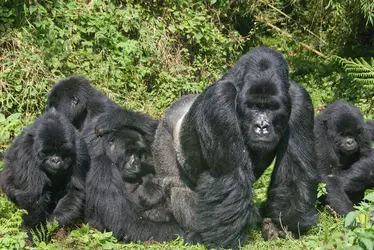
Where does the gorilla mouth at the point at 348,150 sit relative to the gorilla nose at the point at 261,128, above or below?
below

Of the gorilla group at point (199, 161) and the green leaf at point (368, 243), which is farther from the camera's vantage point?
the gorilla group at point (199, 161)

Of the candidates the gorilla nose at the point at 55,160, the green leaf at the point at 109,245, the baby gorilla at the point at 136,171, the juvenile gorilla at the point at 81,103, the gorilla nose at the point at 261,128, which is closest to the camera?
the gorilla nose at the point at 261,128

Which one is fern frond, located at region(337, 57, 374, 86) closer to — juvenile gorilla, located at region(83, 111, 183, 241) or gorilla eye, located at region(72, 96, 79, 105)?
juvenile gorilla, located at region(83, 111, 183, 241)

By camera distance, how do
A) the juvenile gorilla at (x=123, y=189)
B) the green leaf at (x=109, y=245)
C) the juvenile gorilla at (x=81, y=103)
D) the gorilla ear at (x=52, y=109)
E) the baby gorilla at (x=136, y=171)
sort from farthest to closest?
the juvenile gorilla at (x=81, y=103)
the gorilla ear at (x=52, y=109)
the baby gorilla at (x=136, y=171)
the juvenile gorilla at (x=123, y=189)
the green leaf at (x=109, y=245)

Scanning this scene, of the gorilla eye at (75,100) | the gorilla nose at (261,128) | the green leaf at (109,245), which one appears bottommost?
the green leaf at (109,245)

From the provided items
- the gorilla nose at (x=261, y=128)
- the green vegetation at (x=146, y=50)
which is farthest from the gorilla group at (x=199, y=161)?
the green vegetation at (x=146, y=50)

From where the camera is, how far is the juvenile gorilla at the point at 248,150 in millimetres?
5570

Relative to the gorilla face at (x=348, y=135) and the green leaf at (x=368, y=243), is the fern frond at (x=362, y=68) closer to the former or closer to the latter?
the gorilla face at (x=348, y=135)

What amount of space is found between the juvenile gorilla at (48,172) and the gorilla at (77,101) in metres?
0.74

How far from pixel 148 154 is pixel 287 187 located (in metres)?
1.59

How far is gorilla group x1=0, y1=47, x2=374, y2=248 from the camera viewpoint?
5621 millimetres

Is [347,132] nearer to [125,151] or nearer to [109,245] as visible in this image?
[125,151]

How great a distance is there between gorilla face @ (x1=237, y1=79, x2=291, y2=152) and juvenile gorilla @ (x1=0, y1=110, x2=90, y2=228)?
1.74 meters

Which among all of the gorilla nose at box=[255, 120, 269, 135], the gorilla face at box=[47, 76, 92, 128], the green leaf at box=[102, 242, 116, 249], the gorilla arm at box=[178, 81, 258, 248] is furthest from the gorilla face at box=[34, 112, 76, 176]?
the gorilla nose at box=[255, 120, 269, 135]
